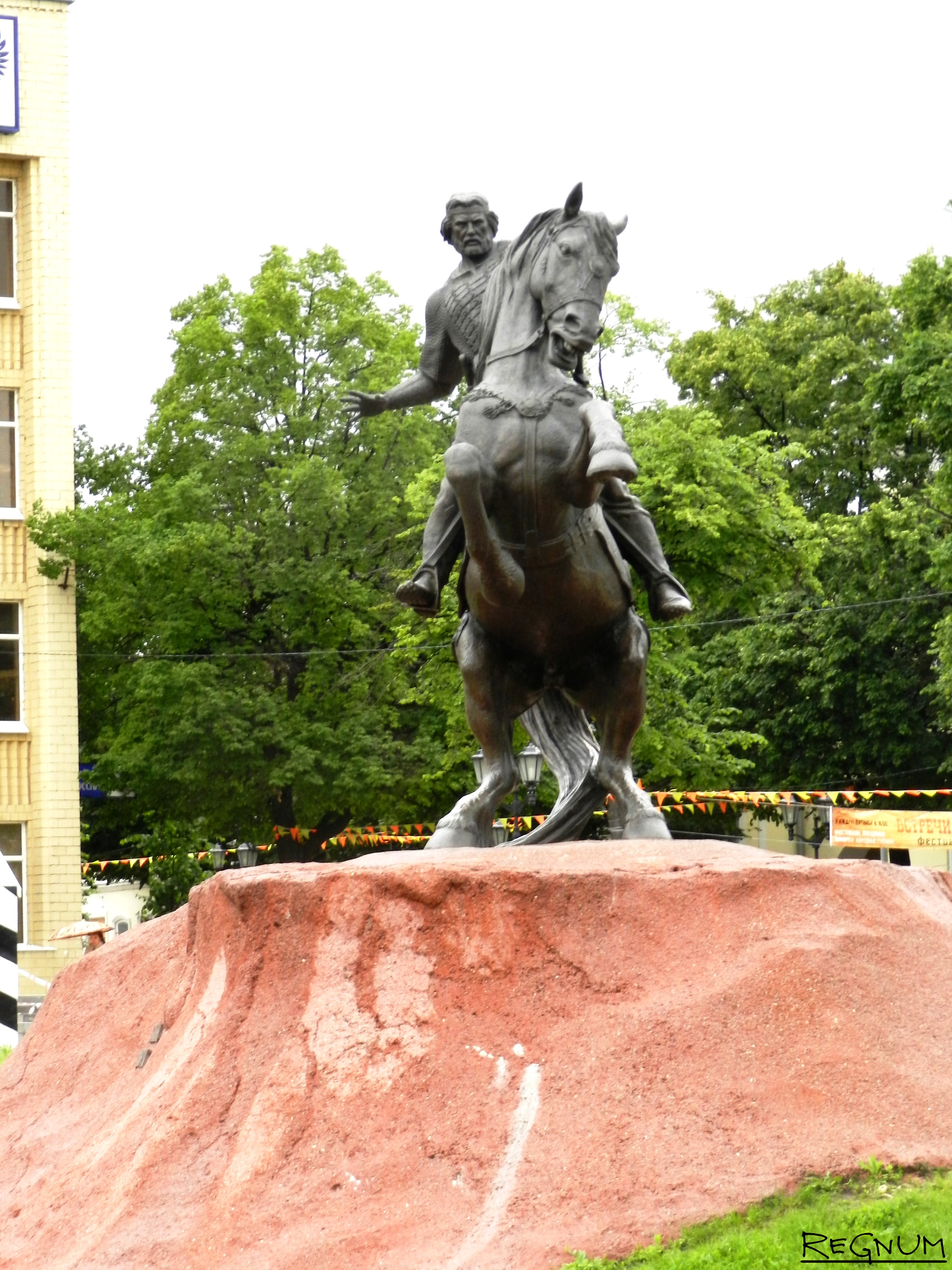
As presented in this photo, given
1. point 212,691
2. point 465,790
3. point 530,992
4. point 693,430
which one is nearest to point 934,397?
point 693,430

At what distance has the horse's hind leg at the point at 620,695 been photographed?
30.8ft

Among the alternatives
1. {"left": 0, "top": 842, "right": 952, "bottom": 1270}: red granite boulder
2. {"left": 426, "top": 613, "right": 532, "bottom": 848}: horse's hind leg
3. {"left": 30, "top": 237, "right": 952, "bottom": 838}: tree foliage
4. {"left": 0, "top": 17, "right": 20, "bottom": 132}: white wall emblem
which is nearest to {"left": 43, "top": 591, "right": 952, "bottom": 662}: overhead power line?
{"left": 30, "top": 237, "right": 952, "bottom": 838}: tree foliage

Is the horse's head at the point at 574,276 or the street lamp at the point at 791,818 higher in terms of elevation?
the horse's head at the point at 574,276

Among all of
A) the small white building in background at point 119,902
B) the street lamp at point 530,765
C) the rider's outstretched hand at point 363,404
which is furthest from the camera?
the small white building in background at point 119,902

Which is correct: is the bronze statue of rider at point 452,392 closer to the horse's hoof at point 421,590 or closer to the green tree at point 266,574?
the horse's hoof at point 421,590

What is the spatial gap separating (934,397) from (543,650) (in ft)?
59.9

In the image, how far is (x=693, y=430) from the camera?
2914 centimetres

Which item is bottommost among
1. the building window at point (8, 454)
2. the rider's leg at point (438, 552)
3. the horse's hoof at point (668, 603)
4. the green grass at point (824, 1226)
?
the green grass at point (824, 1226)

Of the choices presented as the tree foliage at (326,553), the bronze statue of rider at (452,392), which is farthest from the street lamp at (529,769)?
the tree foliage at (326,553)

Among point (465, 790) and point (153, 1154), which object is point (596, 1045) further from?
point (465, 790)

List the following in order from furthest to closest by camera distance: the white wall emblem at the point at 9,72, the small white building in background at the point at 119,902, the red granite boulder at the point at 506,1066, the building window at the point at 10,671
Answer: the small white building in background at the point at 119,902, the building window at the point at 10,671, the white wall emblem at the point at 9,72, the red granite boulder at the point at 506,1066

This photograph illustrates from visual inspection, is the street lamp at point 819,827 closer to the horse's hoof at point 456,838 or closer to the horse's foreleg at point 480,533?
the horse's hoof at point 456,838

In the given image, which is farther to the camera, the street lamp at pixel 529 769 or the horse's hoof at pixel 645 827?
the street lamp at pixel 529 769

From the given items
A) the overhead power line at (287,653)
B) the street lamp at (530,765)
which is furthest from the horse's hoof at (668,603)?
the overhead power line at (287,653)
